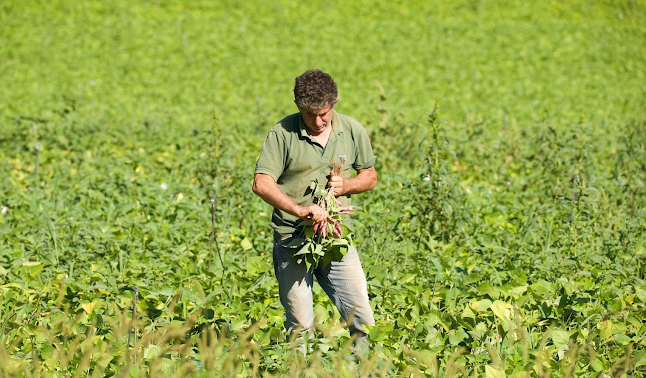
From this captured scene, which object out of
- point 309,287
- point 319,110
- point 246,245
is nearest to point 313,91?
point 319,110

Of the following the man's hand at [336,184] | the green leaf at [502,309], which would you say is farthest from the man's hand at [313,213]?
the green leaf at [502,309]

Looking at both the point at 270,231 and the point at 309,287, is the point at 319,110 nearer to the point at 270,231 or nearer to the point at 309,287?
the point at 309,287

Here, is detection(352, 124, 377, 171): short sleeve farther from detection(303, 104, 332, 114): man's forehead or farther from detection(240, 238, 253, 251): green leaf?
detection(240, 238, 253, 251): green leaf

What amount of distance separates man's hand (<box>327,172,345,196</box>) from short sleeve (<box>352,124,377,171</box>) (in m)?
0.26

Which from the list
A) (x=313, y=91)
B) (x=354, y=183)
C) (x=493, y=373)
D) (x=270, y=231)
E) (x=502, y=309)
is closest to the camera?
(x=493, y=373)

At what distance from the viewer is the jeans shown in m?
3.68

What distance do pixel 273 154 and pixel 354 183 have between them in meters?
0.49

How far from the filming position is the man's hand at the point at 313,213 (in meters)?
3.39

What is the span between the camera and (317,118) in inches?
135

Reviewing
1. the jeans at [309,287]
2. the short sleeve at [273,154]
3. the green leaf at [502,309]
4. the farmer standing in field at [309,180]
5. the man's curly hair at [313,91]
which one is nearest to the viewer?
the man's curly hair at [313,91]

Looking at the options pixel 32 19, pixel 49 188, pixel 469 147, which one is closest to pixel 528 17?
pixel 469 147

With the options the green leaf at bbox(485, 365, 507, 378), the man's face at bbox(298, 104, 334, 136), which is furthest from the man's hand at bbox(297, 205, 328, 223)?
the green leaf at bbox(485, 365, 507, 378)

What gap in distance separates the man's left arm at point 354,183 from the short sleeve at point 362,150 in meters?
0.04

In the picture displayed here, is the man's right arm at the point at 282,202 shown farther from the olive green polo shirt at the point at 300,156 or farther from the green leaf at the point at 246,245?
the green leaf at the point at 246,245
